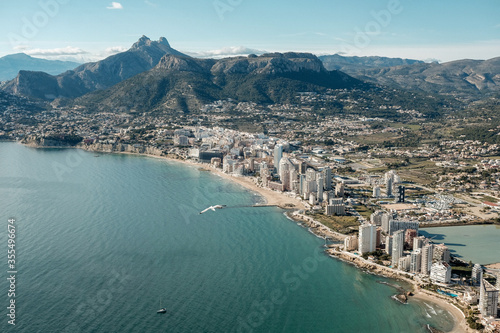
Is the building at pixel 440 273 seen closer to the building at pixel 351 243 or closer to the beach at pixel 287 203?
the beach at pixel 287 203

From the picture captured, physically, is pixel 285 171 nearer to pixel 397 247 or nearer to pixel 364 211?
pixel 364 211

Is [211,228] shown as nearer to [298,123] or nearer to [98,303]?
[98,303]

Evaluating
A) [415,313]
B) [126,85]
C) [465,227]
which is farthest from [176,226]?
[126,85]

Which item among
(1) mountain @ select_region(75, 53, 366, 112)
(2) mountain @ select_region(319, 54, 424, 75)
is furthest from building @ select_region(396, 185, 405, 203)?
(2) mountain @ select_region(319, 54, 424, 75)

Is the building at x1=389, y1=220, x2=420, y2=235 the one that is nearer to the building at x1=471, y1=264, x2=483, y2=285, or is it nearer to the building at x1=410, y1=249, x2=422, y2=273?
the building at x1=410, y1=249, x2=422, y2=273

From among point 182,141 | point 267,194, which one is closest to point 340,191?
point 267,194

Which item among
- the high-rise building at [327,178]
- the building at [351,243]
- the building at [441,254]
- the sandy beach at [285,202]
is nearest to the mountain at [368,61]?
the sandy beach at [285,202]
